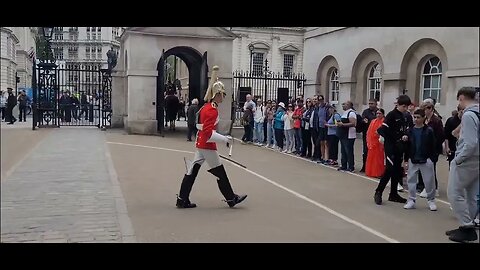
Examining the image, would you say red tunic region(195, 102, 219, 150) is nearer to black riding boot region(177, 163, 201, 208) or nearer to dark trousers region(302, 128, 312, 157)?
black riding boot region(177, 163, 201, 208)

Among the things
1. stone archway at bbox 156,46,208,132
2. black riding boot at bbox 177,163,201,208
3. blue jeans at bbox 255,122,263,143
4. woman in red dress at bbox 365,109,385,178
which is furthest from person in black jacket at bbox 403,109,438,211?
stone archway at bbox 156,46,208,132

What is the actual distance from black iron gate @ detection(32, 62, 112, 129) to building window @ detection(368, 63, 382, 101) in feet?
33.0

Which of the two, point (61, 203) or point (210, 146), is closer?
point (61, 203)

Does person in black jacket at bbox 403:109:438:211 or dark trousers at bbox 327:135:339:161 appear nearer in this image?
person in black jacket at bbox 403:109:438:211

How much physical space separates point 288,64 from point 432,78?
21714 millimetres

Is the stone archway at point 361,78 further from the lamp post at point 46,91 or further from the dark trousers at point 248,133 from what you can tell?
the lamp post at point 46,91

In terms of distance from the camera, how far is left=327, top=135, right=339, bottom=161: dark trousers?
1273 cm

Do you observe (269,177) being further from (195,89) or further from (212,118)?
(195,89)

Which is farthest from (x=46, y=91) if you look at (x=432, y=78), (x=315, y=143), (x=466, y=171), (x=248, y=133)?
(x=466, y=171)

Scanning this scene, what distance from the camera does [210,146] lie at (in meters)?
7.41

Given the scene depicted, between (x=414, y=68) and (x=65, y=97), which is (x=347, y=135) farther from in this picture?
(x=65, y=97)
